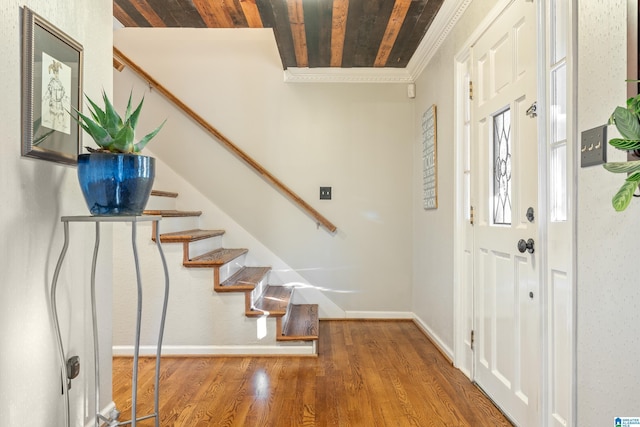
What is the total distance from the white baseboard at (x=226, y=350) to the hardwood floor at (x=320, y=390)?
0.05 metres

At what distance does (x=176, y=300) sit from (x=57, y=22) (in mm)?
1817

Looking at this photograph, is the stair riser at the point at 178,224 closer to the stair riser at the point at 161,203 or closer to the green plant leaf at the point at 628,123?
the stair riser at the point at 161,203

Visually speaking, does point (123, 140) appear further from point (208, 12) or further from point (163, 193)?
point (208, 12)

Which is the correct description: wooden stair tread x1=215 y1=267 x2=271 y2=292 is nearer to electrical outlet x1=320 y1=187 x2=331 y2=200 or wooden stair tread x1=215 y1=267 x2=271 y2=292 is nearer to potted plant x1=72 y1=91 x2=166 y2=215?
electrical outlet x1=320 y1=187 x2=331 y2=200

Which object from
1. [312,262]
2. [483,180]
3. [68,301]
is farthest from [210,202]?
[483,180]

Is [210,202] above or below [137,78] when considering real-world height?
below

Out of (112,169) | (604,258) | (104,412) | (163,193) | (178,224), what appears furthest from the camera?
(163,193)

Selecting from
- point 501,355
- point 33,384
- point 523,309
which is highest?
point 523,309

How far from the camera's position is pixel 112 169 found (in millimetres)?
1323

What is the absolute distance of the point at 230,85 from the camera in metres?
3.66

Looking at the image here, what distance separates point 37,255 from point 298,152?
8.43ft

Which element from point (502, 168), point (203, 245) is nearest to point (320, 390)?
point (203, 245)

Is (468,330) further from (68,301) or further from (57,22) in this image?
(57,22)

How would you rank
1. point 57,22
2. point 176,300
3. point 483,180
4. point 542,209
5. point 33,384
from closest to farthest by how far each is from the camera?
1. point 33,384
2. point 57,22
3. point 542,209
4. point 483,180
5. point 176,300
